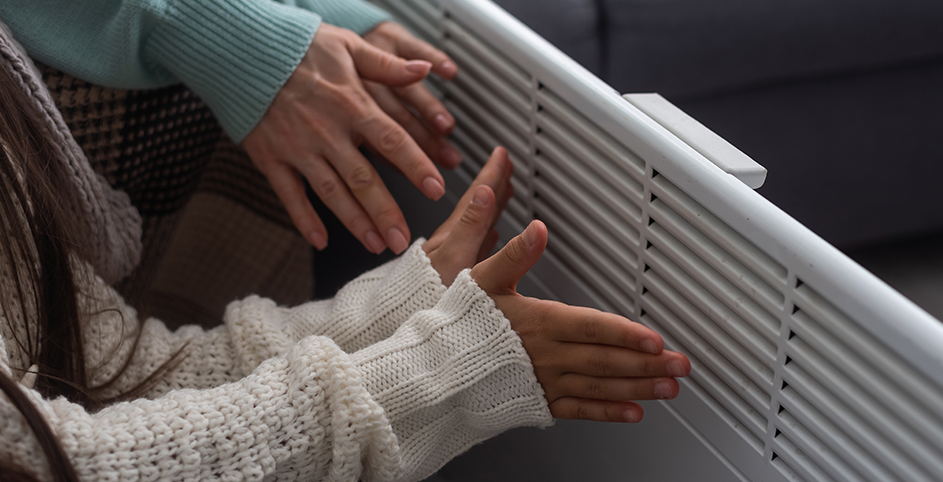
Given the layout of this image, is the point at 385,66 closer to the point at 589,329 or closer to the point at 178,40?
the point at 178,40

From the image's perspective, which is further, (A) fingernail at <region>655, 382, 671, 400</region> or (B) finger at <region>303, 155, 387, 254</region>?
(B) finger at <region>303, 155, 387, 254</region>

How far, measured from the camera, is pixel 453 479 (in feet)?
2.52

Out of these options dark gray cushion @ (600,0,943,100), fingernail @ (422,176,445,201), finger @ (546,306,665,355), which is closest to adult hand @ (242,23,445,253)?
fingernail @ (422,176,445,201)

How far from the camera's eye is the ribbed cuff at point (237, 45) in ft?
2.07

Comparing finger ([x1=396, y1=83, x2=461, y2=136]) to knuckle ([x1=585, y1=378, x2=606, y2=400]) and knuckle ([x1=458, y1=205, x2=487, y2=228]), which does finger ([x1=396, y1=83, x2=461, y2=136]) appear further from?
knuckle ([x1=585, y1=378, x2=606, y2=400])

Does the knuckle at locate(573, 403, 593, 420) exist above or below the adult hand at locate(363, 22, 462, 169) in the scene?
below

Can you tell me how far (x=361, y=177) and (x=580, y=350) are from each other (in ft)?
0.90

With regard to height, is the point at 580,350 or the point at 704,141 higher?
the point at 704,141

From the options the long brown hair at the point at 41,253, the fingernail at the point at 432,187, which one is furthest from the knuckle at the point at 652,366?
the long brown hair at the point at 41,253

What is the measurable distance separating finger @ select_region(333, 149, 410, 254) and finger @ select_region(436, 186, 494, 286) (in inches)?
3.2

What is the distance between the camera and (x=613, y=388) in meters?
0.49

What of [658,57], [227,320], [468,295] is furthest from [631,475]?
[658,57]

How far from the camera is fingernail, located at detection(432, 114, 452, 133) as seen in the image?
695 mm

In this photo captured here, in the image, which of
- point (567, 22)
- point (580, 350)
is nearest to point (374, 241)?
point (580, 350)
